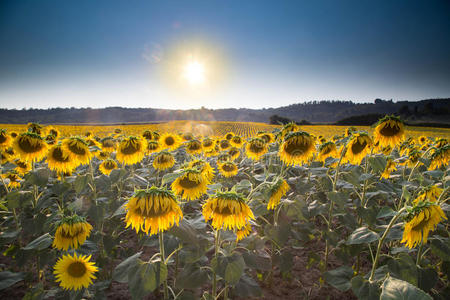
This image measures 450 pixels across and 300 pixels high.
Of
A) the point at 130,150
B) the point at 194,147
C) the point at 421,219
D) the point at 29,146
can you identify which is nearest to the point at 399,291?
the point at 421,219

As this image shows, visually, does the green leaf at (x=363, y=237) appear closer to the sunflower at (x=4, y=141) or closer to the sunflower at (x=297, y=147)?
the sunflower at (x=297, y=147)

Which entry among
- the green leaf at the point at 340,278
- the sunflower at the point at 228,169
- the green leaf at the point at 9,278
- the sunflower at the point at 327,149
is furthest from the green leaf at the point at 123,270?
the sunflower at the point at 327,149

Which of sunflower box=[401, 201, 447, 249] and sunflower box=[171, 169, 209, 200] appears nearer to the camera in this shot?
sunflower box=[401, 201, 447, 249]

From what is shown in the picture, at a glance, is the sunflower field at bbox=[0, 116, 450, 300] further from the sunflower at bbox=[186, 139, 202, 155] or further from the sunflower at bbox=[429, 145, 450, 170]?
the sunflower at bbox=[186, 139, 202, 155]

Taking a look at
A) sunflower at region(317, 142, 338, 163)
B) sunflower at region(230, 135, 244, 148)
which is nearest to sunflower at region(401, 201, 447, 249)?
sunflower at region(317, 142, 338, 163)

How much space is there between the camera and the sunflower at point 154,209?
150 cm

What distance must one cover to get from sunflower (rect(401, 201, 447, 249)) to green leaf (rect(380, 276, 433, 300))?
72cm

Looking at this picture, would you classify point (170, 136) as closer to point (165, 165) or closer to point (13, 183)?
point (165, 165)

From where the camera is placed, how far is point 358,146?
2795mm

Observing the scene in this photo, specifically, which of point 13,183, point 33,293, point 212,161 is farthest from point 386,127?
point 13,183

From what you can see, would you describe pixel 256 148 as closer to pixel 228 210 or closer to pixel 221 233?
pixel 221 233

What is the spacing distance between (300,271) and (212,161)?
A: 283cm

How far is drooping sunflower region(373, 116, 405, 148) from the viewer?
2770 millimetres

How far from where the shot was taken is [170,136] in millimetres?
5055
